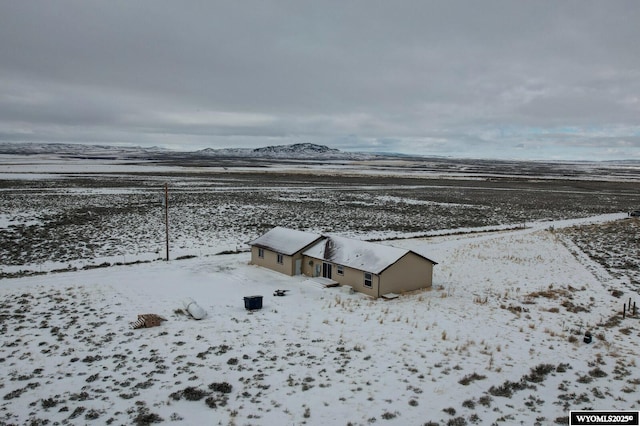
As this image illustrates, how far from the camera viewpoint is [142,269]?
87.0ft

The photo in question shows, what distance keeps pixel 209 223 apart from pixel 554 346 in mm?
32906

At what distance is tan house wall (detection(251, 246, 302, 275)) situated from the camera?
2589cm

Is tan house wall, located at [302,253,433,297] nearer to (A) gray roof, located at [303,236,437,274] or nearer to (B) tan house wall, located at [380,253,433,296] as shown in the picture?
(B) tan house wall, located at [380,253,433,296]

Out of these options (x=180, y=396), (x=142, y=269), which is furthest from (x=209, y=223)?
(x=180, y=396)

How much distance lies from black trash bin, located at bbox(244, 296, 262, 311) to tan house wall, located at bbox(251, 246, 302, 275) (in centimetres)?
588

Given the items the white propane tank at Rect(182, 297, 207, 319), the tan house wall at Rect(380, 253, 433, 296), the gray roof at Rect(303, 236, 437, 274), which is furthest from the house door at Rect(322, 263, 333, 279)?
the white propane tank at Rect(182, 297, 207, 319)

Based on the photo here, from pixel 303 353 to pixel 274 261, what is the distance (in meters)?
11.6

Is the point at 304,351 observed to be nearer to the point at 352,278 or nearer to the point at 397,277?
the point at 352,278

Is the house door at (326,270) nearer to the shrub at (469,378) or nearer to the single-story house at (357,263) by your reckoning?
the single-story house at (357,263)

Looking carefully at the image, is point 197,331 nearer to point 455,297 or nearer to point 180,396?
point 180,396

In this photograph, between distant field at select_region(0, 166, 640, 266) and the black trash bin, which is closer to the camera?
the black trash bin

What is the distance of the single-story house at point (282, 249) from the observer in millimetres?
25938

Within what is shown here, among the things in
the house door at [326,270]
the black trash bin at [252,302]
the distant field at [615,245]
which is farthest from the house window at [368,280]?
the distant field at [615,245]

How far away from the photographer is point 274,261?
26859 mm
